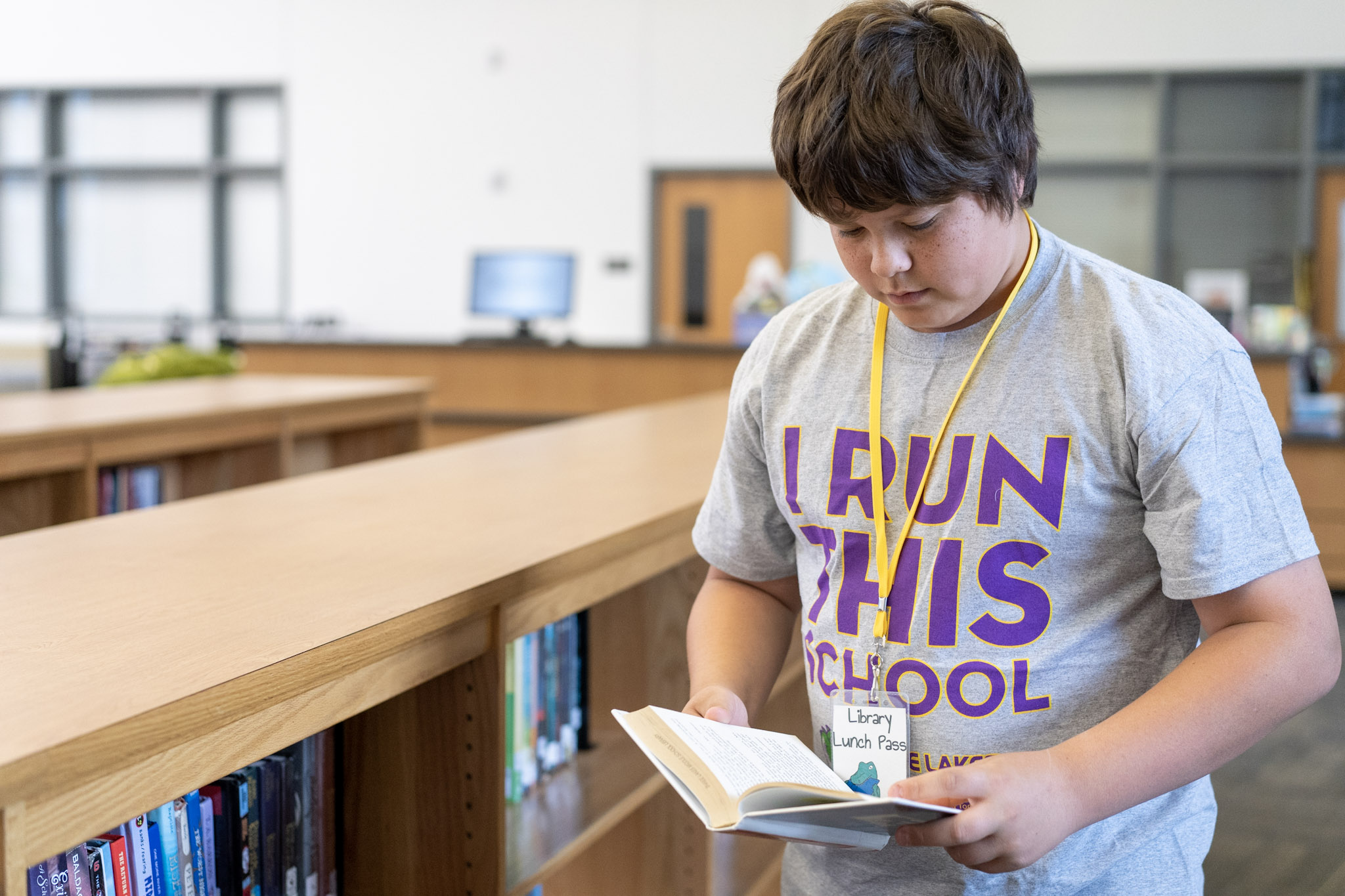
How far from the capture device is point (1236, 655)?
882mm

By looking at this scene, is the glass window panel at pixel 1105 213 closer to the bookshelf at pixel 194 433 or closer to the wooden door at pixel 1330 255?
the wooden door at pixel 1330 255

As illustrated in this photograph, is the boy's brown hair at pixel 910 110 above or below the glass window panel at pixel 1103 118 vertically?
below

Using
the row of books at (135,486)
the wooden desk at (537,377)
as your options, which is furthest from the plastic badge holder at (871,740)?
the wooden desk at (537,377)

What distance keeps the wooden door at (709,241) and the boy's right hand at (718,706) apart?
793 cm

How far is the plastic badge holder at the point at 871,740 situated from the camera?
99 cm

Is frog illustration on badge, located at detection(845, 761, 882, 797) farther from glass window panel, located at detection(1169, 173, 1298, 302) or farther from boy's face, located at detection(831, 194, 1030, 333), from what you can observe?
glass window panel, located at detection(1169, 173, 1298, 302)

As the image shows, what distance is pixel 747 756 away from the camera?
935 millimetres

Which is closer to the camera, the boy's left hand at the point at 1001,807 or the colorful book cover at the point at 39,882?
the boy's left hand at the point at 1001,807

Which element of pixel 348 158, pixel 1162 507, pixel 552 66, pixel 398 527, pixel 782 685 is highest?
pixel 552 66

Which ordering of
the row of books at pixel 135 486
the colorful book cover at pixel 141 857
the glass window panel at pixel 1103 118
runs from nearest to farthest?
the colorful book cover at pixel 141 857 < the row of books at pixel 135 486 < the glass window panel at pixel 1103 118

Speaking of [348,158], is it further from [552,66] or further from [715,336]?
[715,336]

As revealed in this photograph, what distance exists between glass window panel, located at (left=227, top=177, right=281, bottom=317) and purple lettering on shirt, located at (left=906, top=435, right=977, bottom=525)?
957 centimetres

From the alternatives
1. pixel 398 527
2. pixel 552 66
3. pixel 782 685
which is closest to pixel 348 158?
pixel 552 66

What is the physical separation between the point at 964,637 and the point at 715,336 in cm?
826
